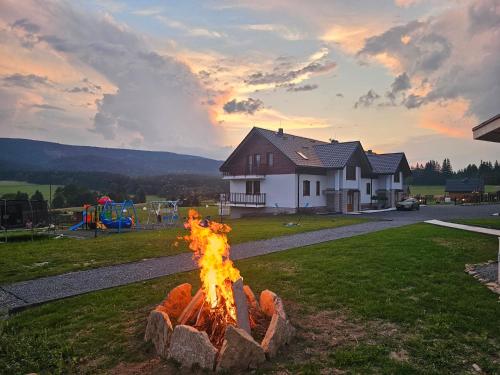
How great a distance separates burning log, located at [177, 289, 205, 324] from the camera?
523 centimetres

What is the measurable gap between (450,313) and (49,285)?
8.71 meters

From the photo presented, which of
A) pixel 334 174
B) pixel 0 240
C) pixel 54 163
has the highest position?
pixel 54 163

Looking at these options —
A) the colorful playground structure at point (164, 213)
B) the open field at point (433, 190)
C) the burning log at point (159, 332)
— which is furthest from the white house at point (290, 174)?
the open field at point (433, 190)

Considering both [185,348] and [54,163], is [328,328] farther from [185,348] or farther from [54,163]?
[54,163]

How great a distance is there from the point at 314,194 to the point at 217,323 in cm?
2899

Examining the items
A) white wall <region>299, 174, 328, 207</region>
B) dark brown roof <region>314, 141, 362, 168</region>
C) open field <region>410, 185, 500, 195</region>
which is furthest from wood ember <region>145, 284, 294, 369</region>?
open field <region>410, 185, 500, 195</region>

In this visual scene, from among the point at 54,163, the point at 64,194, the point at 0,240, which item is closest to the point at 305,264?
the point at 0,240

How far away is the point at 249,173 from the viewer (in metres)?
34.7

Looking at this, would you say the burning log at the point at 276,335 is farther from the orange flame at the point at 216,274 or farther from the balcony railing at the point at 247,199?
the balcony railing at the point at 247,199

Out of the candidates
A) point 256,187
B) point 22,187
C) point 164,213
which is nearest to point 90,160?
point 22,187

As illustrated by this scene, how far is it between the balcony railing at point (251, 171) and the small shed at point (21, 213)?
721 inches

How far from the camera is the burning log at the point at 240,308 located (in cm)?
481

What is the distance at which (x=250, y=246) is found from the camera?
13.8m

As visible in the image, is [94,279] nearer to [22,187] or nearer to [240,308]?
[240,308]
